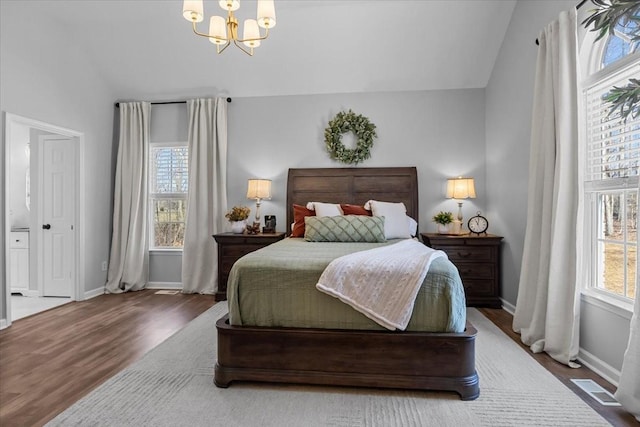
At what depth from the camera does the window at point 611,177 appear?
93.0 inches

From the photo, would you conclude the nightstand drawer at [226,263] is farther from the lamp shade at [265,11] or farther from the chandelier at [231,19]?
the lamp shade at [265,11]

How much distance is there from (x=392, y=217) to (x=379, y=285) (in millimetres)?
2038

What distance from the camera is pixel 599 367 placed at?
2.45 meters

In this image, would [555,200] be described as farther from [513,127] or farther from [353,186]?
[353,186]

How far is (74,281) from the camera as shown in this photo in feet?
14.7

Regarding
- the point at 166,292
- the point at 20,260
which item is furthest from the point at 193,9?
the point at 20,260

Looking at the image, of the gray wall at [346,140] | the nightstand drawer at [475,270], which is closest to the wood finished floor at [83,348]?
the nightstand drawer at [475,270]

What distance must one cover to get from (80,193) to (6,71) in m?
1.51

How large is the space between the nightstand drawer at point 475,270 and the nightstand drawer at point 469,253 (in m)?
0.06

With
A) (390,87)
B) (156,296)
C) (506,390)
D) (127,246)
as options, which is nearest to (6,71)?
(127,246)

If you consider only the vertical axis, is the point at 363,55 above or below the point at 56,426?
above

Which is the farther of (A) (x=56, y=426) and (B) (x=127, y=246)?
(B) (x=127, y=246)

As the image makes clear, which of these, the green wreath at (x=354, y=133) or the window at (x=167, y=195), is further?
the window at (x=167, y=195)

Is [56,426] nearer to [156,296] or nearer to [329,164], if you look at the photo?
[156,296]
